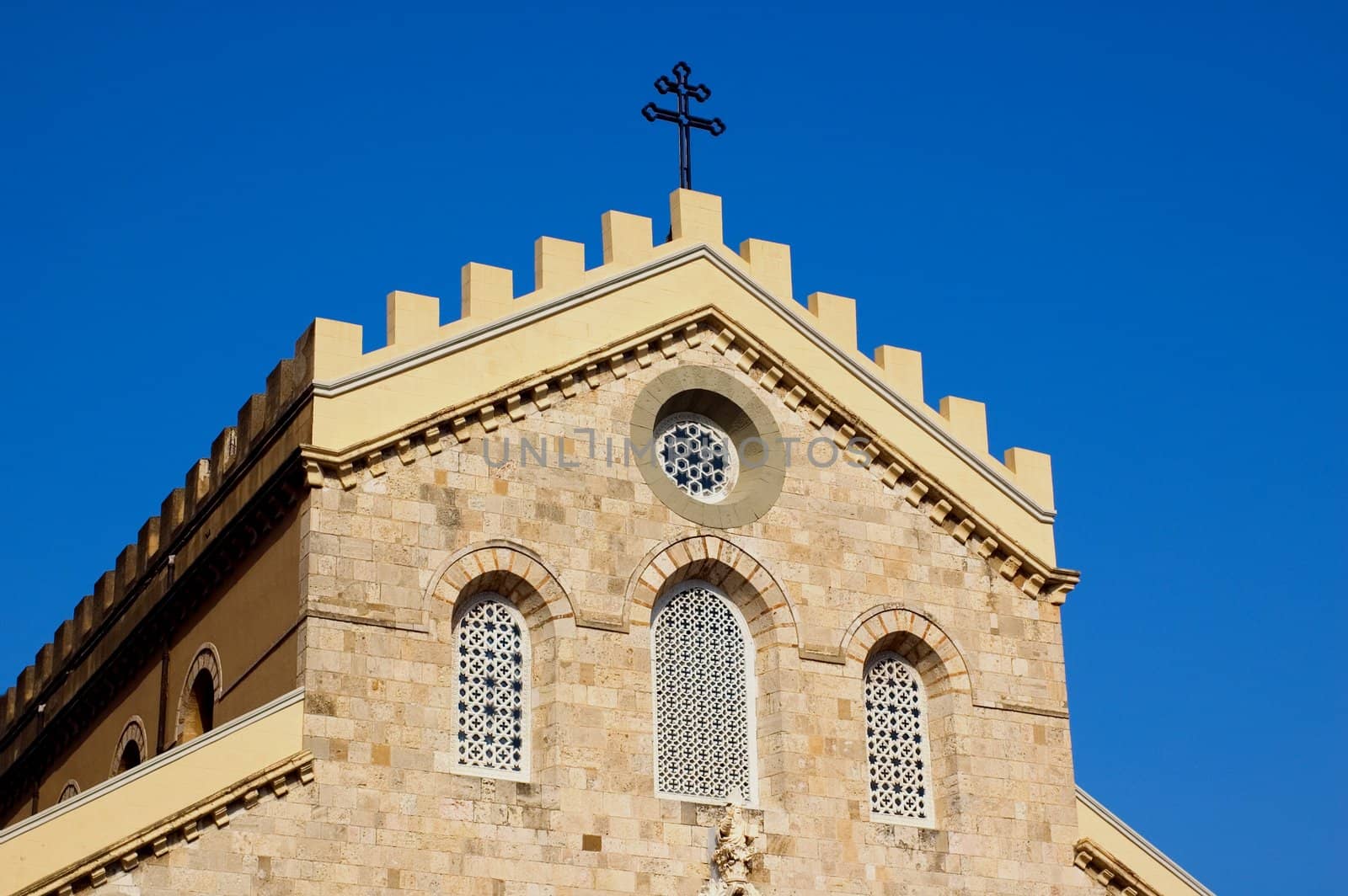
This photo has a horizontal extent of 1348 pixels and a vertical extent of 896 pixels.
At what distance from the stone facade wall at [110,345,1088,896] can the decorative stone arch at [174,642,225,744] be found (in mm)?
3003

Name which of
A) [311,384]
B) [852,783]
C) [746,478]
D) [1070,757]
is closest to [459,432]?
[311,384]

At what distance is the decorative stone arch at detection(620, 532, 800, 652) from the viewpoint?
30.2 m

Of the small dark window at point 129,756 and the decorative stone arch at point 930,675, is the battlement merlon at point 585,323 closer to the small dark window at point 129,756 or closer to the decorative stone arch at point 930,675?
the decorative stone arch at point 930,675

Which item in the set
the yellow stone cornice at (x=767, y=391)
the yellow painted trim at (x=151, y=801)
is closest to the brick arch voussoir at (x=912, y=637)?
the yellow stone cornice at (x=767, y=391)

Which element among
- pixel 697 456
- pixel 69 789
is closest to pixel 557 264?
pixel 697 456

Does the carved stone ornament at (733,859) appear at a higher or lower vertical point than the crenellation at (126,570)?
lower

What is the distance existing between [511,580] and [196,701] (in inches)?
191

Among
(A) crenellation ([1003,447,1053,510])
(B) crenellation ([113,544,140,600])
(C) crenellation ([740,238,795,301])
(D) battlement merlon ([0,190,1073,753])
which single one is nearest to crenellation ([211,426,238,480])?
(D) battlement merlon ([0,190,1073,753])

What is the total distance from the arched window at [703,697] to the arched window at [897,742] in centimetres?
168

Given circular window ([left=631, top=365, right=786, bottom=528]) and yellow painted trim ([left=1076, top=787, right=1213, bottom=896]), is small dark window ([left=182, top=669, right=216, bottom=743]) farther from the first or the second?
yellow painted trim ([left=1076, top=787, right=1213, bottom=896])

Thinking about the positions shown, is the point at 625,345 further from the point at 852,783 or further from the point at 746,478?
the point at 852,783

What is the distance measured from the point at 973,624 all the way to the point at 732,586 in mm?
3381

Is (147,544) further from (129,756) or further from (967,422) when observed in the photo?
(967,422)

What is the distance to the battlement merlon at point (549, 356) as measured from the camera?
28859 mm
